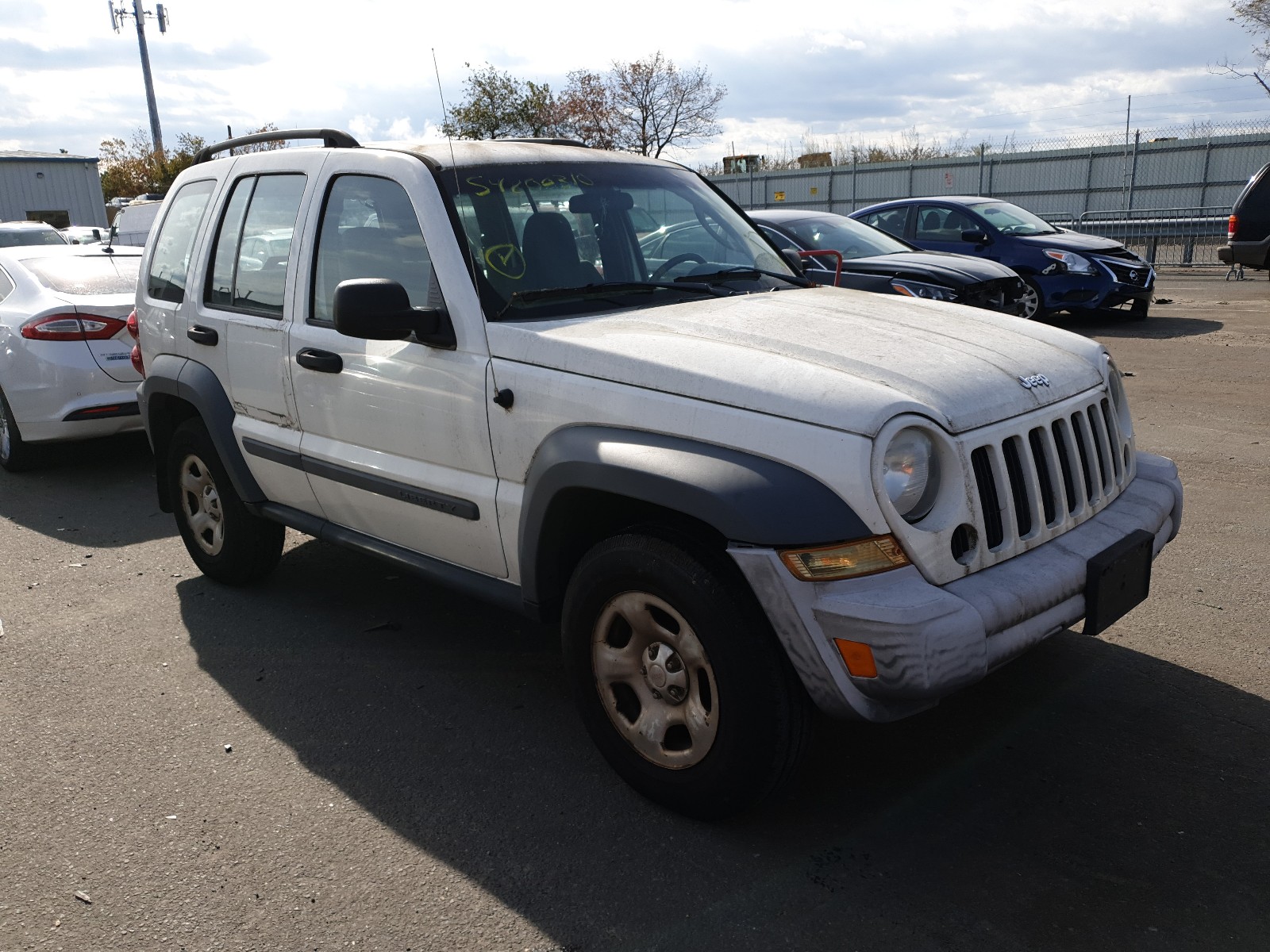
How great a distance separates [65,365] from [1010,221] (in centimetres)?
1103

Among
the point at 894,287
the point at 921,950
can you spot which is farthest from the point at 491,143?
the point at 894,287

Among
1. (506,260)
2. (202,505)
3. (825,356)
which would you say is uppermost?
(506,260)

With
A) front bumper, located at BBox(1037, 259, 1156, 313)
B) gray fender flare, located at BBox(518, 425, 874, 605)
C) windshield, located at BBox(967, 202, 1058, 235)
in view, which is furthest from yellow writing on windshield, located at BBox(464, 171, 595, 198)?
windshield, located at BBox(967, 202, 1058, 235)

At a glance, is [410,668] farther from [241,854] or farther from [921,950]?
[921,950]

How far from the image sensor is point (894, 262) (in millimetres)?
10891

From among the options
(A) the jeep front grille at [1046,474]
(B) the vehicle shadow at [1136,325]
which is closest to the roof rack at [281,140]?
(A) the jeep front grille at [1046,474]

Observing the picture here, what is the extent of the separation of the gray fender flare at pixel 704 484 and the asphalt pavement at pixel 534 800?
36.5 inches

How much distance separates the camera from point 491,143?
407 centimetres

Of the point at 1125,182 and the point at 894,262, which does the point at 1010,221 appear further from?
the point at 1125,182

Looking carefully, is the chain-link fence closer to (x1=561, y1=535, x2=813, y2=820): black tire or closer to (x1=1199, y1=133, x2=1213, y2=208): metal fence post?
(x1=1199, y1=133, x2=1213, y2=208): metal fence post

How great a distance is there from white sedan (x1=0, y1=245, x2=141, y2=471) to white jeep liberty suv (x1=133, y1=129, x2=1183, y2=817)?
3089mm

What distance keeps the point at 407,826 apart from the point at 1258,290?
696 inches

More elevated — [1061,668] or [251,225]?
[251,225]

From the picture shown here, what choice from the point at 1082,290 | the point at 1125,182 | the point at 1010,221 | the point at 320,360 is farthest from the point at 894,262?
the point at 1125,182
